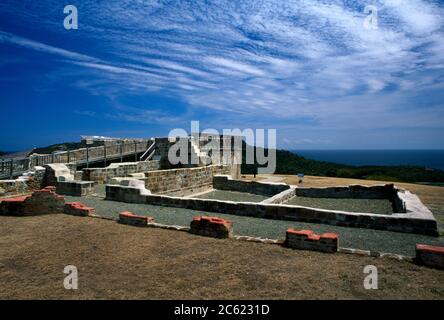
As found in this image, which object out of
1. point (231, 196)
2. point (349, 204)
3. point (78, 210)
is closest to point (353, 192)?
point (349, 204)

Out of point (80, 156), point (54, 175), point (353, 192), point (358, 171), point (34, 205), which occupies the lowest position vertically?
point (358, 171)

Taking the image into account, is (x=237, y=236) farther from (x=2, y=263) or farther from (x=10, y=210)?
(x=10, y=210)

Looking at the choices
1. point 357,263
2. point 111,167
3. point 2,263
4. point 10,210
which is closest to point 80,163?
point 111,167

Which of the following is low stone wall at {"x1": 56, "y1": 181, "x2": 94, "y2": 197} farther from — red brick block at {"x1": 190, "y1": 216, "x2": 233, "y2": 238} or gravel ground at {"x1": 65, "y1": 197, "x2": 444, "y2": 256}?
red brick block at {"x1": 190, "y1": 216, "x2": 233, "y2": 238}

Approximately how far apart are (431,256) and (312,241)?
185 centimetres

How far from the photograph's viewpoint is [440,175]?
3559cm

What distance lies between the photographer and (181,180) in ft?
50.0

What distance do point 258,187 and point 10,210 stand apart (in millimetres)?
10346

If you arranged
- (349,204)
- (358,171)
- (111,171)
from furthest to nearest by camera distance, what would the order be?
(358,171), (111,171), (349,204)

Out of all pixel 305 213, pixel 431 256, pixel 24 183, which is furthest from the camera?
pixel 24 183

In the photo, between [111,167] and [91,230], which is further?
[111,167]

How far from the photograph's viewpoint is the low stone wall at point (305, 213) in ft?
24.7

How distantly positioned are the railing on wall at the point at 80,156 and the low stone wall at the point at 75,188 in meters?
2.91

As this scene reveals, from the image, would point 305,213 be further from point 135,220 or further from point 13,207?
point 13,207
